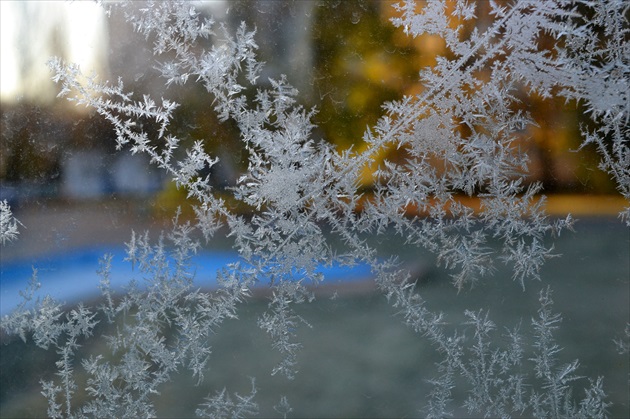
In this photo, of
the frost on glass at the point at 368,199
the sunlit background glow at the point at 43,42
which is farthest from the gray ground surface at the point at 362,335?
the sunlit background glow at the point at 43,42

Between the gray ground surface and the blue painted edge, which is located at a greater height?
the blue painted edge

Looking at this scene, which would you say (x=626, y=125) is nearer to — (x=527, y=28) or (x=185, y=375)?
(x=527, y=28)

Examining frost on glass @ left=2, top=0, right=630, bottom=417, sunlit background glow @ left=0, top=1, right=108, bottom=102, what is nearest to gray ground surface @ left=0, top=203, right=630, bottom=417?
frost on glass @ left=2, top=0, right=630, bottom=417

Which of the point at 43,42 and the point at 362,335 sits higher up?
the point at 43,42

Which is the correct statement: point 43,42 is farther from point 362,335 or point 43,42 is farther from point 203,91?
point 362,335

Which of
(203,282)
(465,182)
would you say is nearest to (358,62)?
(465,182)

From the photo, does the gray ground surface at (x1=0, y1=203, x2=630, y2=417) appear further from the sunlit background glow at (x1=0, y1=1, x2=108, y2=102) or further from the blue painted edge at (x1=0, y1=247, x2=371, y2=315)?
the sunlit background glow at (x1=0, y1=1, x2=108, y2=102)

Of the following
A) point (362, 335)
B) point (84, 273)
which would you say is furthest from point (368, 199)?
point (84, 273)

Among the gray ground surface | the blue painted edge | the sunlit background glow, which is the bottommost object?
the gray ground surface

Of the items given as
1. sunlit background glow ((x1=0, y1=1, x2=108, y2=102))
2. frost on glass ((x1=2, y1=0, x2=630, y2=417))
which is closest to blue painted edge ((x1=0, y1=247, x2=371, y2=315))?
frost on glass ((x1=2, y1=0, x2=630, y2=417))
